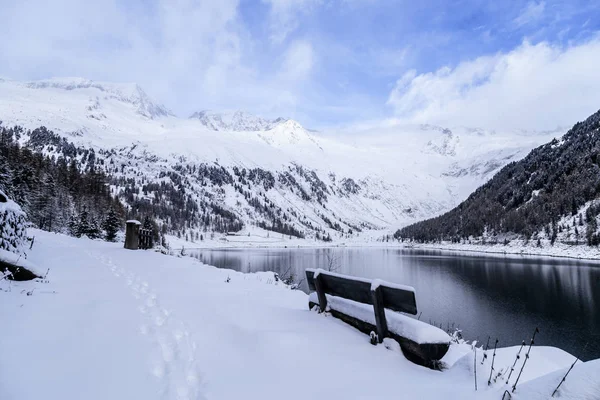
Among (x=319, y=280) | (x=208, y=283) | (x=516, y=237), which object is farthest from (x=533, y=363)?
(x=516, y=237)

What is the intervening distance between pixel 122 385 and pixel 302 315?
15.4 feet

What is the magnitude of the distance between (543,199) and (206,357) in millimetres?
167724

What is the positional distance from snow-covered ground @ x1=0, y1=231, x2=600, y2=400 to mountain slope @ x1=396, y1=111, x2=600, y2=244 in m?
117

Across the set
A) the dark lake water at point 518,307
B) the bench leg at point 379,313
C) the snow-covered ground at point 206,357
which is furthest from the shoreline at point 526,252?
the snow-covered ground at point 206,357

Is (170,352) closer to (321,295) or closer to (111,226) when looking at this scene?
(321,295)

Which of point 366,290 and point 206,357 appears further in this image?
point 366,290

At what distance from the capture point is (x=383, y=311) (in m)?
6.42

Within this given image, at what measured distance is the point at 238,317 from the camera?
7.70 metres

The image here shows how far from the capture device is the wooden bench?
18.6ft

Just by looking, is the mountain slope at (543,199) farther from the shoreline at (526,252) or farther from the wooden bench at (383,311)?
the wooden bench at (383,311)

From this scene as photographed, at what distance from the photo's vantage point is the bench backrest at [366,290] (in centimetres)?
592

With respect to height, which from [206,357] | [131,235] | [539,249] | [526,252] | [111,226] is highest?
[111,226]

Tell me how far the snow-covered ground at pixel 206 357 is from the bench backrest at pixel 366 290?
0.70 metres

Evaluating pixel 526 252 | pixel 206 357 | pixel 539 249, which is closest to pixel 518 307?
pixel 206 357
